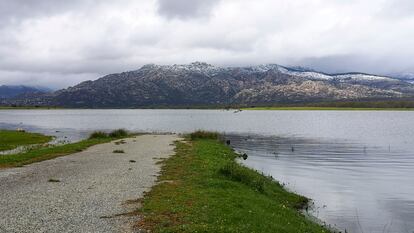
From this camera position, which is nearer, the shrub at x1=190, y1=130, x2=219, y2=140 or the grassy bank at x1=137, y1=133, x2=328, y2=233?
the grassy bank at x1=137, y1=133, x2=328, y2=233

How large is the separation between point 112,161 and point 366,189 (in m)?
25.8

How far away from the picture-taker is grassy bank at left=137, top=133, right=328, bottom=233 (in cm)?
1902

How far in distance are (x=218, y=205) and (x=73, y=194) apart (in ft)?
31.2

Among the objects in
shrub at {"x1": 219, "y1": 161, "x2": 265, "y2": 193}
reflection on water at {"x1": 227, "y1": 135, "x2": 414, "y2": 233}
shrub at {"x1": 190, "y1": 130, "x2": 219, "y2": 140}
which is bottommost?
reflection on water at {"x1": 227, "y1": 135, "x2": 414, "y2": 233}

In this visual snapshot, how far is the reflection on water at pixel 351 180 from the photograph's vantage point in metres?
28.4

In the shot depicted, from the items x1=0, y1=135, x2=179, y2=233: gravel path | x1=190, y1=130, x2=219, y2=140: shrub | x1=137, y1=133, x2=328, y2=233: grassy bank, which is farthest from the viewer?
x1=190, y1=130, x2=219, y2=140: shrub

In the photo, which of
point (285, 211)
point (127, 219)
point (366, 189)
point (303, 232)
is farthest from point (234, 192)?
point (366, 189)

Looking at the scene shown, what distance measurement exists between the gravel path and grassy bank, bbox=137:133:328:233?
140cm

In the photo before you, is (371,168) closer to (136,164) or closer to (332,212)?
(332,212)

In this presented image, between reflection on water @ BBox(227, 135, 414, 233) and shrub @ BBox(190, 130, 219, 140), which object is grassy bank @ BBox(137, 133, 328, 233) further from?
shrub @ BBox(190, 130, 219, 140)

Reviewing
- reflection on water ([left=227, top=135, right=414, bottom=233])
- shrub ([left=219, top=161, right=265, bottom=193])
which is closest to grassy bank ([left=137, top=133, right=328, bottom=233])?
shrub ([left=219, top=161, right=265, bottom=193])

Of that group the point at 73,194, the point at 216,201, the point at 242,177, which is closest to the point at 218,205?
the point at 216,201

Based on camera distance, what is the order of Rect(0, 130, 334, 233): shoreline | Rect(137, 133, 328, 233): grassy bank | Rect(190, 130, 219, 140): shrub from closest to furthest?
Rect(137, 133, 328, 233): grassy bank < Rect(0, 130, 334, 233): shoreline < Rect(190, 130, 219, 140): shrub

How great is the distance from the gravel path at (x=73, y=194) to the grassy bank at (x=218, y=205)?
4.60 ft
